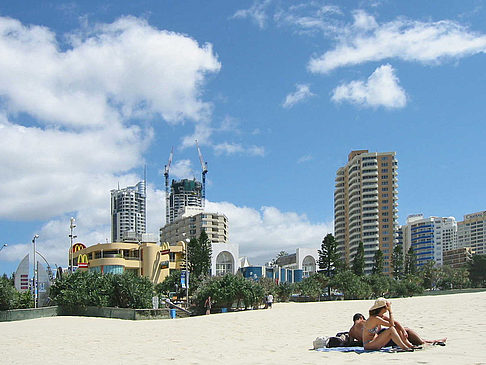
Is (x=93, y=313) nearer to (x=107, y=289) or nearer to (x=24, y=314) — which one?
(x=24, y=314)

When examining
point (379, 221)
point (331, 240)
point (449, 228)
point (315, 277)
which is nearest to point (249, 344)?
point (315, 277)

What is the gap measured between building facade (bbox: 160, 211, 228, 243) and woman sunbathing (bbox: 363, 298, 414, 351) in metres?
121

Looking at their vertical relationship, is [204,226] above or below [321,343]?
above

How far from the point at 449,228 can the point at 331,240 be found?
120m

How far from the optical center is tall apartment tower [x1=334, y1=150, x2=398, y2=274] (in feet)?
414

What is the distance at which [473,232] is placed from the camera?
7239 inches

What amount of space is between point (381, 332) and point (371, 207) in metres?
121

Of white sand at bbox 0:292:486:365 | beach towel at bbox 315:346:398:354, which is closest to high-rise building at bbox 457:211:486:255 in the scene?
white sand at bbox 0:292:486:365

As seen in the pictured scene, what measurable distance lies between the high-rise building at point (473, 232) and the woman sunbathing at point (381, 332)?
181 m

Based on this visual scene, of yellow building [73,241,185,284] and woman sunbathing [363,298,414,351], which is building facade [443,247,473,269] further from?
woman sunbathing [363,298,414,351]

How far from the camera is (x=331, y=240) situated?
277 ft

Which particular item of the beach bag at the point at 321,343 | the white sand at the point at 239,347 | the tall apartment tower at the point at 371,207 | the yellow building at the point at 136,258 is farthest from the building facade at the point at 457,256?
the beach bag at the point at 321,343

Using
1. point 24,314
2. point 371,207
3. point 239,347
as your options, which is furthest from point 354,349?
point 371,207

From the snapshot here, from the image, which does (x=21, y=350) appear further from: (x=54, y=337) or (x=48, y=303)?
(x=48, y=303)
